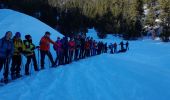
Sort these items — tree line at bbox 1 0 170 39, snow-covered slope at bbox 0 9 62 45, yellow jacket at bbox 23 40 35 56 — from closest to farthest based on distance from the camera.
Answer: yellow jacket at bbox 23 40 35 56 → snow-covered slope at bbox 0 9 62 45 → tree line at bbox 1 0 170 39

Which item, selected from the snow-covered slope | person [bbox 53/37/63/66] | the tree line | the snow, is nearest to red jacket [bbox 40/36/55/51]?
the snow

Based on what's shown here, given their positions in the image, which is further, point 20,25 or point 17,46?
point 20,25

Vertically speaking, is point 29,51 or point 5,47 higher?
point 5,47

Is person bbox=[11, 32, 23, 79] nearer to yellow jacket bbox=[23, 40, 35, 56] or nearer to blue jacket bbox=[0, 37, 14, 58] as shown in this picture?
yellow jacket bbox=[23, 40, 35, 56]

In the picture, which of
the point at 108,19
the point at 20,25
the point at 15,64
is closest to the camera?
the point at 15,64

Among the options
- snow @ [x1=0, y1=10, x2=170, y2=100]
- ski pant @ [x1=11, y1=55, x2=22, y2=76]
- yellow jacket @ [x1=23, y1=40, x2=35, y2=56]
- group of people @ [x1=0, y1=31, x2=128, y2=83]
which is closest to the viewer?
snow @ [x1=0, y1=10, x2=170, y2=100]

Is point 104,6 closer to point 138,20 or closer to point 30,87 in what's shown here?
point 138,20

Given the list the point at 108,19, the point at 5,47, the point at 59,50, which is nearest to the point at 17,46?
the point at 5,47

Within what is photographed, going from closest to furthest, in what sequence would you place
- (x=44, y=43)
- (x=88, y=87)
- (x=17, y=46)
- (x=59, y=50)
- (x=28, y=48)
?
(x=88, y=87), (x=17, y=46), (x=28, y=48), (x=44, y=43), (x=59, y=50)

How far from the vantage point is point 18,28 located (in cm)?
2814

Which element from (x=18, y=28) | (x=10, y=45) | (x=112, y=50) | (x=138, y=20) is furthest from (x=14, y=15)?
(x=138, y=20)

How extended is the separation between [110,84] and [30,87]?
2.69 m

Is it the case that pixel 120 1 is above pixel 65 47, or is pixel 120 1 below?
above

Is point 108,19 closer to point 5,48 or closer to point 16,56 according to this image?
point 16,56
